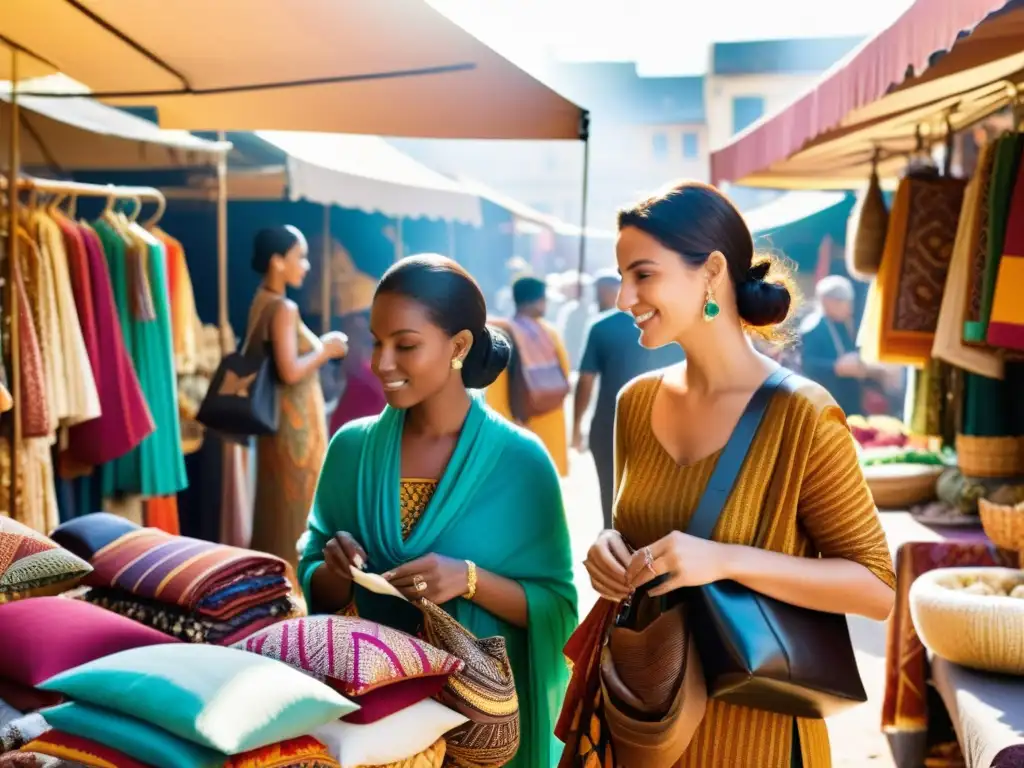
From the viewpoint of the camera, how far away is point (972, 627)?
10.4 ft

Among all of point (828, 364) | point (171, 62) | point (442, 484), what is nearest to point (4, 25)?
point (171, 62)

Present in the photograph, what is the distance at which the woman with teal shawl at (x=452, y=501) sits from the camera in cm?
247

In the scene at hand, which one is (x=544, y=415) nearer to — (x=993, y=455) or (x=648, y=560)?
(x=993, y=455)

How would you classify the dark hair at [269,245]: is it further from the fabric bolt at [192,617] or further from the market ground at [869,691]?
the fabric bolt at [192,617]

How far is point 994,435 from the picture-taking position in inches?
171

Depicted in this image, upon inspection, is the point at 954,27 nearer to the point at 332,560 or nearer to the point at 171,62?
the point at 332,560

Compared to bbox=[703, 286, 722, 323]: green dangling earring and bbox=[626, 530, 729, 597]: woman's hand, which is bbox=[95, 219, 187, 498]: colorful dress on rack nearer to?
bbox=[703, 286, 722, 323]: green dangling earring

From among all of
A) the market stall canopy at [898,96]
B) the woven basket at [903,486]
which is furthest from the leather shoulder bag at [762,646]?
the woven basket at [903,486]

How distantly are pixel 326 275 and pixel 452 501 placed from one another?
24.1 ft

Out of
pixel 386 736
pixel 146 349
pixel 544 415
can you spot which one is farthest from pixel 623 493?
pixel 544 415

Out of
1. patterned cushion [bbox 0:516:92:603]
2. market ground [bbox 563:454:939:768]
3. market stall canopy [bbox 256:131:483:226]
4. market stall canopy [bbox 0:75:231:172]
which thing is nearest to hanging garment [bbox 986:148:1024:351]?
market ground [bbox 563:454:939:768]

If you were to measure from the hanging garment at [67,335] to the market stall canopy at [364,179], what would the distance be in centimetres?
265

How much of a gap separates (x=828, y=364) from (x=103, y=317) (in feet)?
22.2

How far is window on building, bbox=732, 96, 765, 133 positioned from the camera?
33906mm
